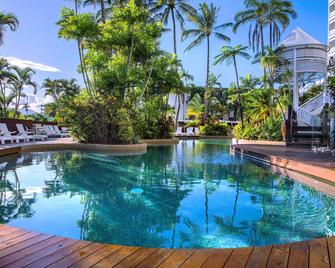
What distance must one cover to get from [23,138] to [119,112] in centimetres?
Result: 537

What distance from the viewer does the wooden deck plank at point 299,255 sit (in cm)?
233

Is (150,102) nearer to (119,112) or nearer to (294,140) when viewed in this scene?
(119,112)

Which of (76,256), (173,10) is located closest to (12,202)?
(76,256)

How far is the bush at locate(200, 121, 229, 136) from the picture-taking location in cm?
2778

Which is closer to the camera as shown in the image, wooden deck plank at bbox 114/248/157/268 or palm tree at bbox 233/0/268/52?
wooden deck plank at bbox 114/248/157/268

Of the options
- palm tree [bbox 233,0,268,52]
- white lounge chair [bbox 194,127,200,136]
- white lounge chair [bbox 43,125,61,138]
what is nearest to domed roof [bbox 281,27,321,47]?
palm tree [bbox 233,0,268,52]

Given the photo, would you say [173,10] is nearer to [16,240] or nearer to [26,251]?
[16,240]

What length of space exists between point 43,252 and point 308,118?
16208 millimetres

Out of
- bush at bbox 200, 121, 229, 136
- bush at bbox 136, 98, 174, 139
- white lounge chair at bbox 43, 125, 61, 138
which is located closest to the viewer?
bush at bbox 136, 98, 174, 139

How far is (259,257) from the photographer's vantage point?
2471 millimetres

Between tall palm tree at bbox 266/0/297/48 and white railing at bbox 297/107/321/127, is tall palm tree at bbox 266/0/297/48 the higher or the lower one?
the higher one

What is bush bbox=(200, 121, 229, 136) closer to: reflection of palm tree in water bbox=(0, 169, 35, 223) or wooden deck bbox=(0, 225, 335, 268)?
reflection of palm tree in water bbox=(0, 169, 35, 223)

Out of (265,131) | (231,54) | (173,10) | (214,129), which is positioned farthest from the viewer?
(214,129)

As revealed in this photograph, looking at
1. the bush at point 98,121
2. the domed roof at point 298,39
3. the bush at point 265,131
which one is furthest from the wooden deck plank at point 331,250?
the domed roof at point 298,39
